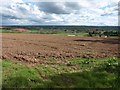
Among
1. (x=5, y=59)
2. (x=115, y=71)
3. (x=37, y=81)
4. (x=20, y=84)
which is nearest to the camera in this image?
(x=20, y=84)

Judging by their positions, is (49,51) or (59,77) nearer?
(59,77)

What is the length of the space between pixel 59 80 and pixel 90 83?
115 cm

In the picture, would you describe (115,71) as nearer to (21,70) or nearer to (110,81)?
(110,81)

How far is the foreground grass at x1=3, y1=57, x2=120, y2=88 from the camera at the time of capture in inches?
333

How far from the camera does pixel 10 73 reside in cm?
953

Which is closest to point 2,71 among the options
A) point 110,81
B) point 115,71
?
point 110,81

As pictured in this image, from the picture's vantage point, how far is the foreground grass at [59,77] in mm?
8461

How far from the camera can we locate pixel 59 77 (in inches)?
372

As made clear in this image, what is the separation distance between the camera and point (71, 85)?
855cm

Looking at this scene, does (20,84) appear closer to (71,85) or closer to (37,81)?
(37,81)

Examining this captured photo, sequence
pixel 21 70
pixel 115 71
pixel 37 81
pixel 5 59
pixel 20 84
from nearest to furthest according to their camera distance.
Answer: pixel 20 84 → pixel 37 81 → pixel 21 70 → pixel 115 71 → pixel 5 59

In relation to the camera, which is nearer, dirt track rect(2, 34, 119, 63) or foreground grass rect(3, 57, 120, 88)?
foreground grass rect(3, 57, 120, 88)

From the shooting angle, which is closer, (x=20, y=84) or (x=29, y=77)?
(x=20, y=84)

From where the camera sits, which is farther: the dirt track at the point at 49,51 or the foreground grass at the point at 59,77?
the dirt track at the point at 49,51
